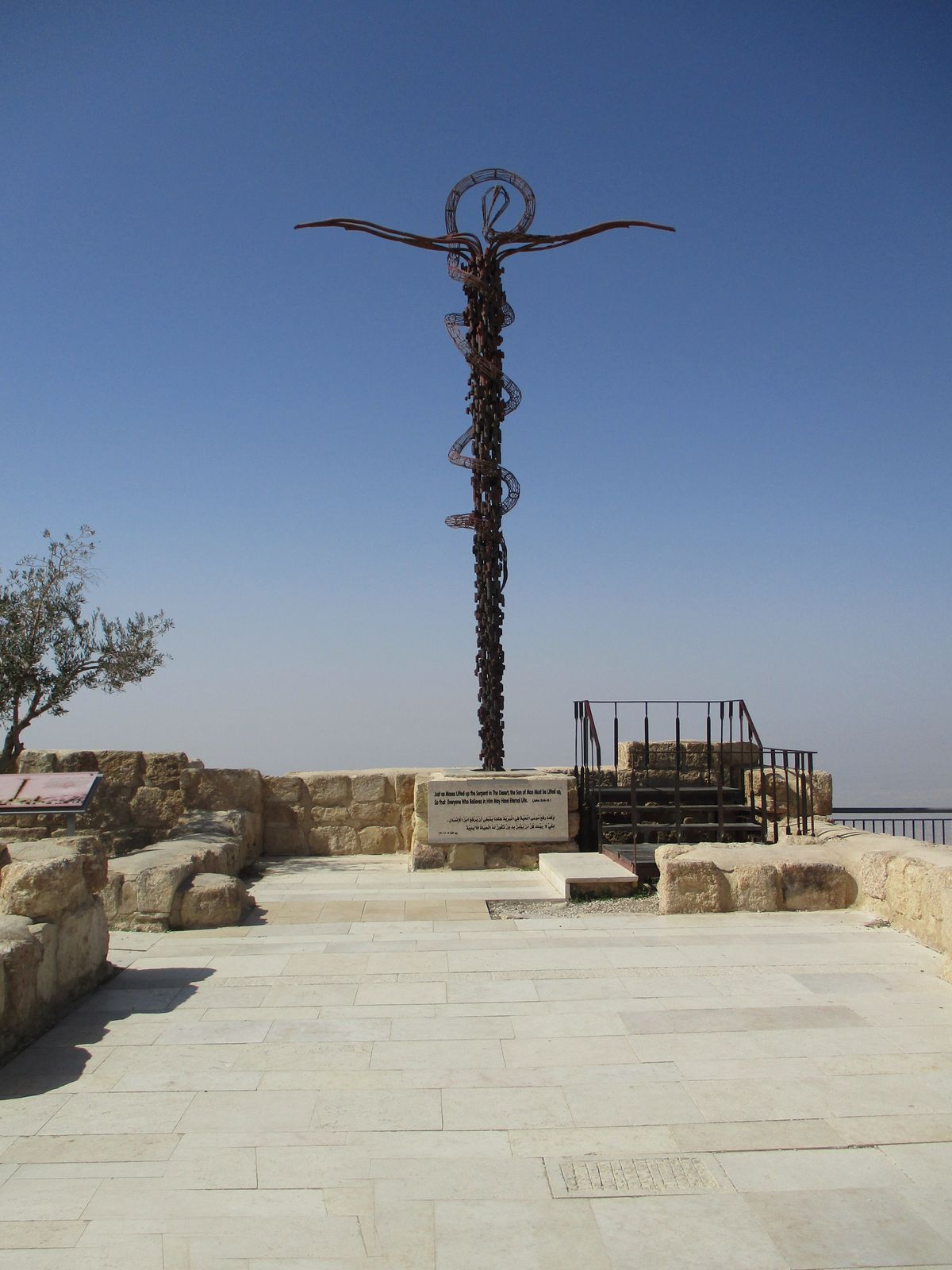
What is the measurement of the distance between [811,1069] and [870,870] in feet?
10.5

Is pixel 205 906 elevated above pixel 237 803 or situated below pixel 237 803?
below

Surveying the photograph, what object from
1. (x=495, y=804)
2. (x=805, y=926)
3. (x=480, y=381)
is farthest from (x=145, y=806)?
(x=805, y=926)

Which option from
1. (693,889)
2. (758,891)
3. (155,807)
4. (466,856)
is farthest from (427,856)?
(758,891)

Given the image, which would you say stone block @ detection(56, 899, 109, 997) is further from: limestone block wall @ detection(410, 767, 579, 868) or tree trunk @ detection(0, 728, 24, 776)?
tree trunk @ detection(0, 728, 24, 776)

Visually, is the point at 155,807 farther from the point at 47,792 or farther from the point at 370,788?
the point at 47,792

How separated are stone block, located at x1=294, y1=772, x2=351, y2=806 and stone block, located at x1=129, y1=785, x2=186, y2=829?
55.2 inches

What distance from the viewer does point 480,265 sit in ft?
34.0

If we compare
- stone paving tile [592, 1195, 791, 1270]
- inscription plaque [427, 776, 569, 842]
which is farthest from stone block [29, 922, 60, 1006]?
inscription plaque [427, 776, 569, 842]

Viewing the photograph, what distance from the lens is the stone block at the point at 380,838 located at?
10.8 meters

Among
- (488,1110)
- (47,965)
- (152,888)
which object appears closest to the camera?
(488,1110)

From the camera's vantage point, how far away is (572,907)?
7.40 m

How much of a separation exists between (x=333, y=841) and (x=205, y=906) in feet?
13.6

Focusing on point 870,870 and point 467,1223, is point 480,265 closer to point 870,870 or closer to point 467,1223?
point 870,870

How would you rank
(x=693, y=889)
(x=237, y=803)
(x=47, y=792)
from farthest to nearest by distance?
1. (x=237, y=803)
2. (x=47, y=792)
3. (x=693, y=889)
